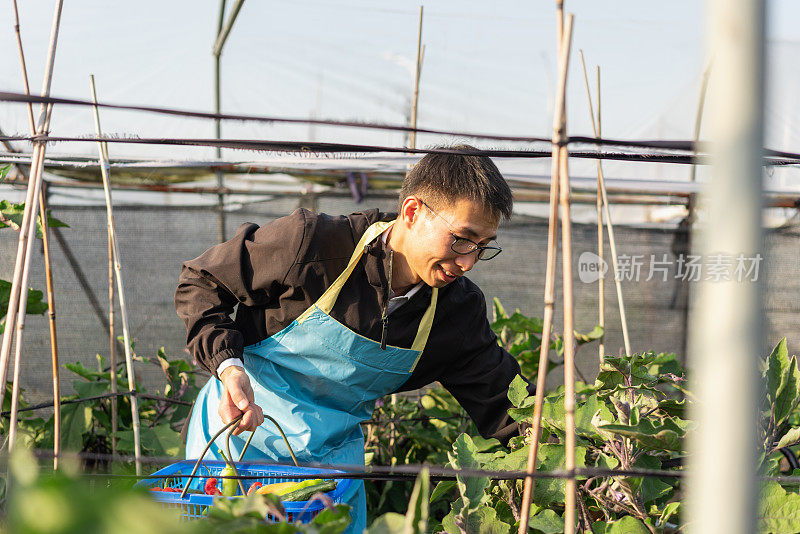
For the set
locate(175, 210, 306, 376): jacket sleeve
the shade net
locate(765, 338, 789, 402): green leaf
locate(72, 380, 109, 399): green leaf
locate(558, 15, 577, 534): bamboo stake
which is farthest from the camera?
the shade net

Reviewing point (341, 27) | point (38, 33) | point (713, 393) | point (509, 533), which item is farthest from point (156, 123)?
point (713, 393)

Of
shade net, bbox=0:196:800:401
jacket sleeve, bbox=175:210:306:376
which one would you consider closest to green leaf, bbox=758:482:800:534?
jacket sleeve, bbox=175:210:306:376

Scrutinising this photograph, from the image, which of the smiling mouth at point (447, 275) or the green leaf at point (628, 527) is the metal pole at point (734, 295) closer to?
the green leaf at point (628, 527)

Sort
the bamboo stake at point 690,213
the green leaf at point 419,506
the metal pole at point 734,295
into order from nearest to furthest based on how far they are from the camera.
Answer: the metal pole at point 734,295 < the green leaf at point 419,506 < the bamboo stake at point 690,213

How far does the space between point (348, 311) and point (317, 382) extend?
17cm

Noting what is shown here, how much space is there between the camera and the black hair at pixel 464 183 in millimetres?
1235

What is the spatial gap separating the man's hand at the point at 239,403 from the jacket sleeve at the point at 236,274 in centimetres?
12

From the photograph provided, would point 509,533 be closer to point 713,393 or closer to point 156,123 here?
point 713,393

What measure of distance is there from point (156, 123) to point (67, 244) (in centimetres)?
66

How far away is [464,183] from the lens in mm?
1241

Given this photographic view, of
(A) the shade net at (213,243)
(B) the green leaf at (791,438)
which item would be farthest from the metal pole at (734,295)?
(A) the shade net at (213,243)

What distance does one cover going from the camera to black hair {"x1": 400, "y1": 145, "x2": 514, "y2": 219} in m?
1.24

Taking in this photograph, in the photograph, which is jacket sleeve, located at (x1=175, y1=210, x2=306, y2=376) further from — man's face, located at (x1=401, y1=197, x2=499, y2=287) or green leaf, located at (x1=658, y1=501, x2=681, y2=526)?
green leaf, located at (x1=658, y1=501, x2=681, y2=526)

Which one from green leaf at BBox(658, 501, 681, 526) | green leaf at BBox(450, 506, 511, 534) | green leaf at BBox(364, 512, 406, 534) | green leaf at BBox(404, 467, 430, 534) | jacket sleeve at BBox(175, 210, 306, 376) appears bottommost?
green leaf at BBox(450, 506, 511, 534)
